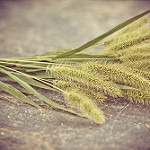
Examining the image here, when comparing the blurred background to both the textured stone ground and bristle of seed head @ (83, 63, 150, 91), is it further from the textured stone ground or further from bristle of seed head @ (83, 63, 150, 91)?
bristle of seed head @ (83, 63, 150, 91)

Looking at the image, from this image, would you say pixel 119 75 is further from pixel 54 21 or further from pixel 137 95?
pixel 54 21

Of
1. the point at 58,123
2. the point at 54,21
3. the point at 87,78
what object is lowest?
the point at 58,123

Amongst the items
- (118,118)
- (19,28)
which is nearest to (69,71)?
(118,118)

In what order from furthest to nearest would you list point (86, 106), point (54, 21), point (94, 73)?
point (54, 21) → point (94, 73) → point (86, 106)

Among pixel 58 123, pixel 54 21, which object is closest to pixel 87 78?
pixel 58 123

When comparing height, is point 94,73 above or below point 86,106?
above

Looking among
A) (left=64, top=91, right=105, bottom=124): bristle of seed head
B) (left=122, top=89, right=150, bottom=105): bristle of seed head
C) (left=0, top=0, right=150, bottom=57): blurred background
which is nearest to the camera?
(left=64, top=91, right=105, bottom=124): bristle of seed head

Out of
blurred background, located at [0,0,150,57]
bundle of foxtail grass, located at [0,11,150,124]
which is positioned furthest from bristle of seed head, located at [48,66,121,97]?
blurred background, located at [0,0,150,57]
